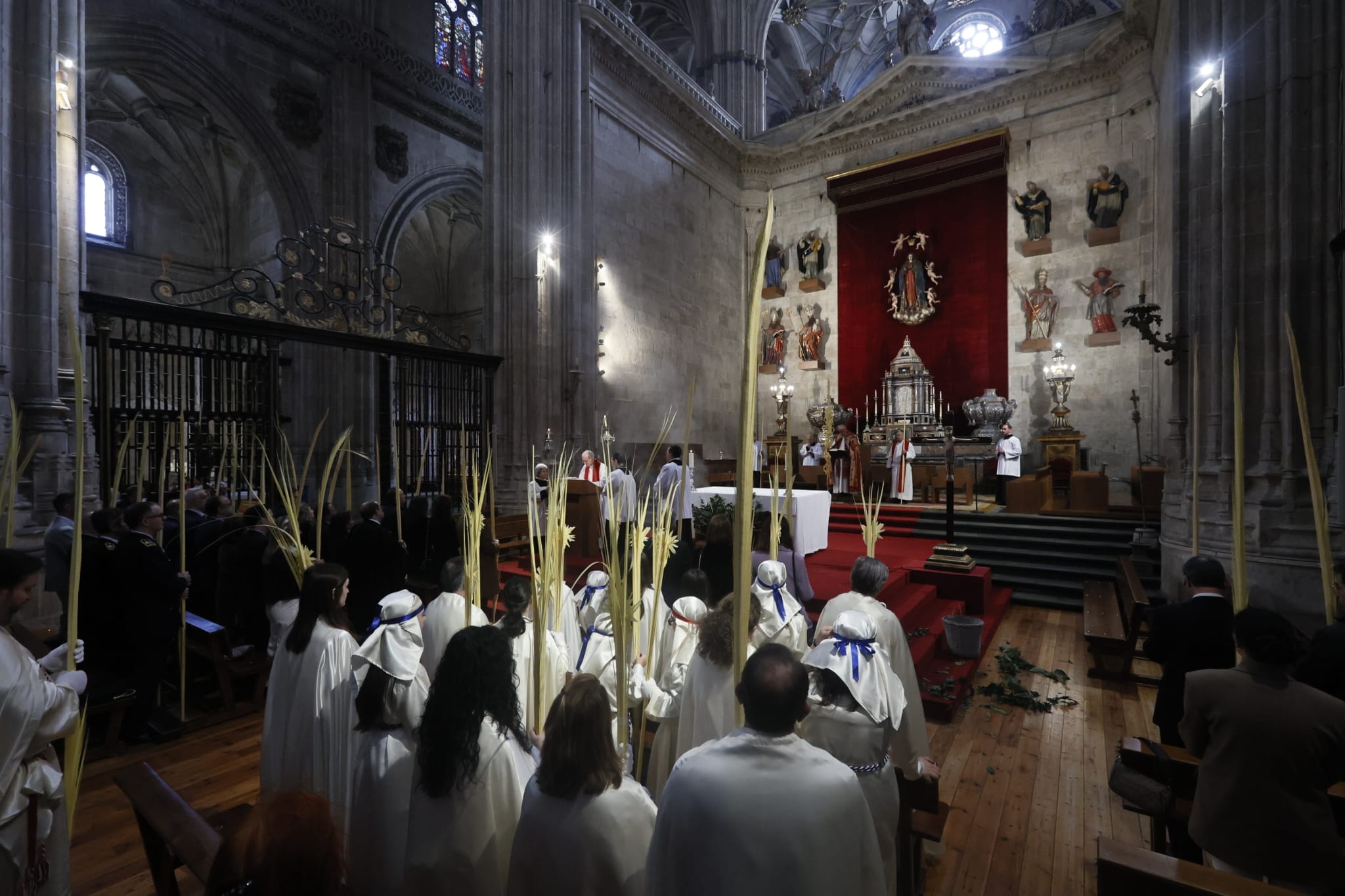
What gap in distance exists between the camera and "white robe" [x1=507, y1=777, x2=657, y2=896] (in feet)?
4.85

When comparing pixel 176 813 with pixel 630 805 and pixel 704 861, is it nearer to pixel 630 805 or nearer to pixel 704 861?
pixel 630 805

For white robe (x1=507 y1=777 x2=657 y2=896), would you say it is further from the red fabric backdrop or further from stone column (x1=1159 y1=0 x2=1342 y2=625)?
the red fabric backdrop

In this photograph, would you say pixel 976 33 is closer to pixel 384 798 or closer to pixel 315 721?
pixel 315 721

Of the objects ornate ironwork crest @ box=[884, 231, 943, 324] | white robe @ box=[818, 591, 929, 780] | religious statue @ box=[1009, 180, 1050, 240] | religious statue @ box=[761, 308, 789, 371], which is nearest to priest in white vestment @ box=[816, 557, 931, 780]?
white robe @ box=[818, 591, 929, 780]

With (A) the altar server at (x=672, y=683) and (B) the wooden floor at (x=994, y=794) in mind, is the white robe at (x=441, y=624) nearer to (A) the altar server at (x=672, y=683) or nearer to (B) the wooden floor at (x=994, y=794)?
(A) the altar server at (x=672, y=683)

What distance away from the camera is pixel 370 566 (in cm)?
454

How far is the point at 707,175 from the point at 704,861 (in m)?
15.6

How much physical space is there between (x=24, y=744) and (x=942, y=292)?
15.5 metres

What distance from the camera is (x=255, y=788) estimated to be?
3346 millimetres

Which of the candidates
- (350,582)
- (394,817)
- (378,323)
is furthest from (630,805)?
(378,323)

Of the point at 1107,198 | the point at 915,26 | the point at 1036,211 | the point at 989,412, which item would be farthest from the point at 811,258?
the point at 1107,198

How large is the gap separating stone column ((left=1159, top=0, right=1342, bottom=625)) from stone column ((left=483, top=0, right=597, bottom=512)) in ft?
27.6

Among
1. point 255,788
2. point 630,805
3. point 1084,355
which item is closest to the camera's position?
point 630,805

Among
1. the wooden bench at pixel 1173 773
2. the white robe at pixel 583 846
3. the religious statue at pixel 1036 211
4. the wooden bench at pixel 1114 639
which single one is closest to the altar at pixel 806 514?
the wooden bench at pixel 1114 639
